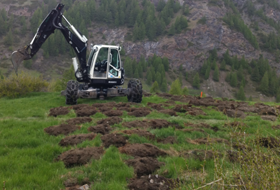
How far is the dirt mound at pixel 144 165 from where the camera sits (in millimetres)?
4656

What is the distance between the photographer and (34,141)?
6.22 meters

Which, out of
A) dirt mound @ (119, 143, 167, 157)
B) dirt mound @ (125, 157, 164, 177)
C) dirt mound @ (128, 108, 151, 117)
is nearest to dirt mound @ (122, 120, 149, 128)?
dirt mound @ (128, 108, 151, 117)

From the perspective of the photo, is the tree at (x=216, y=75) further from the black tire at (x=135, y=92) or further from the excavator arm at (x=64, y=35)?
the excavator arm at (x=64, y=35)

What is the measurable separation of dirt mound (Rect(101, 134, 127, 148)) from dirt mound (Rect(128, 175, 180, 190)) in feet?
6.62

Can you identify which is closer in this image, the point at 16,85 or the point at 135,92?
the point at 135,92

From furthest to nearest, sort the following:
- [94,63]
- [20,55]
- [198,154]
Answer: [20,55]
[94,63]
[198,154]

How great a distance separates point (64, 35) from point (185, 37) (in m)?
131

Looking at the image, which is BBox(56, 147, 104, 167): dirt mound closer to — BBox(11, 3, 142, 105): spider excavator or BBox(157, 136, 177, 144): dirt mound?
BBox(157, 136, 177, 144): dirt mound

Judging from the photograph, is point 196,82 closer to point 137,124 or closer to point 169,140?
point 137,124

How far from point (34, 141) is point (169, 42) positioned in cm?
13906

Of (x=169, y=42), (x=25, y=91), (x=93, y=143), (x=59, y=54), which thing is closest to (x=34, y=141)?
(x=93, y=143)

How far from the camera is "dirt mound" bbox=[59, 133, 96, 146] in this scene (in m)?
6.19

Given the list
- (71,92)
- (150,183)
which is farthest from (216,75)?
(150,183)

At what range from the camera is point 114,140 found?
6375 mm
